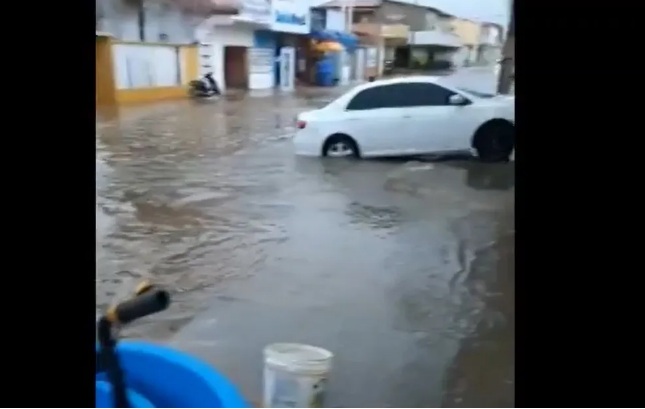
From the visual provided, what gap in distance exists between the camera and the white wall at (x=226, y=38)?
3.26ft

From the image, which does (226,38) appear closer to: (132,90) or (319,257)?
(132,90)

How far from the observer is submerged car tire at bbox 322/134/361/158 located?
1023mm

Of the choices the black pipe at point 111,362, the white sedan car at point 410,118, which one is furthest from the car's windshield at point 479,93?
the black pipe at point 111,362

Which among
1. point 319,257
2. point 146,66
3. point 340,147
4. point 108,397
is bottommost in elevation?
point 108,397

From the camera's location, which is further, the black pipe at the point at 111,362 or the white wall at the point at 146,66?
the white wall at the point at 146,66

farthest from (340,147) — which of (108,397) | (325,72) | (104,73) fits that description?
(108,397)

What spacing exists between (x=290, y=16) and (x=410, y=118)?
0.20m

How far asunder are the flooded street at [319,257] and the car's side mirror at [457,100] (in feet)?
0.25

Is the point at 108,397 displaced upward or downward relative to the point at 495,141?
downward

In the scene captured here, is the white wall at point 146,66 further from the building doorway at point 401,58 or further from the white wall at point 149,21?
the building doorway at point 401,58

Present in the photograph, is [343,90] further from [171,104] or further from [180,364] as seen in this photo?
[180,364]

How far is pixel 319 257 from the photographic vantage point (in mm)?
979
